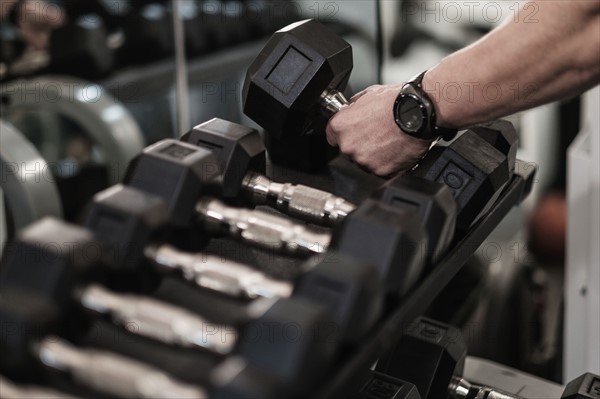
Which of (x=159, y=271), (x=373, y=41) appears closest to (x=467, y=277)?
(x=373, y=41)

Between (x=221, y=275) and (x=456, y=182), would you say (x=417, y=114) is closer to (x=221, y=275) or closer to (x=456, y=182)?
(x=456, y=182)

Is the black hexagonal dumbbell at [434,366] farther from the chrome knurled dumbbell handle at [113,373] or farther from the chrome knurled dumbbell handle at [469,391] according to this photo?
the chrome knurled dumbbell handle at [113,373]

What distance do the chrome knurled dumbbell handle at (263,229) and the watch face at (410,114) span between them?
Answer: 20 cm

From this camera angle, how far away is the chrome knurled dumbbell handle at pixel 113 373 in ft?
1.75

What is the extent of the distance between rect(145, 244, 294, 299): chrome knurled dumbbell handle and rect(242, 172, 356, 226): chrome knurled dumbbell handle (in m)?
0.12

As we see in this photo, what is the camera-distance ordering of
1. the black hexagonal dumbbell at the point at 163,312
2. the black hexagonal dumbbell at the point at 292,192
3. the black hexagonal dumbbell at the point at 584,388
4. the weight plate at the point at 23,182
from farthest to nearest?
the weight plate at the point at 23,182
the black hexagonal dumbbell at the point at 584,388
the black hexagonal dumbbell at the point at 292,192
the black hexagonal dumbbell at the point at 163,312

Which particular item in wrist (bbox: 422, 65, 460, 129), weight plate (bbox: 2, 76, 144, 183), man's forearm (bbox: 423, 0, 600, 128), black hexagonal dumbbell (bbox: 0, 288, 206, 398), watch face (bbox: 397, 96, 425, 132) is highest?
man's forearm (bbox: 423, 0, 600, 128)

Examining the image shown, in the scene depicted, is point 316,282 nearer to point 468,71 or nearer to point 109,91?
point 468,71

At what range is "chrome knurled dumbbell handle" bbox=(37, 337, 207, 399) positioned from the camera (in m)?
0.53

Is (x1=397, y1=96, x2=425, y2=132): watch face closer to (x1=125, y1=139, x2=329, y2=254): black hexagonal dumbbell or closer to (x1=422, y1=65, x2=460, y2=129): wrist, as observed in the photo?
(x1=422, y1=65, x2=460, y2=129): wrist

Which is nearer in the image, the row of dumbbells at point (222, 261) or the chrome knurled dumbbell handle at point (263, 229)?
the row of dumbbells at point (222, 261)

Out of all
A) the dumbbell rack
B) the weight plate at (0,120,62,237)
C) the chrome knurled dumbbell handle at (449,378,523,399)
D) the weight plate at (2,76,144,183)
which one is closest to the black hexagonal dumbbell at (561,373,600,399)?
the chrome knurled dumbbell handle at (449,378,523,399)

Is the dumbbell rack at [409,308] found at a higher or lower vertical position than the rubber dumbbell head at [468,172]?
lower

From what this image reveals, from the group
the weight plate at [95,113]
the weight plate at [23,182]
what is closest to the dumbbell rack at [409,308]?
the weight plate at [23,182]
